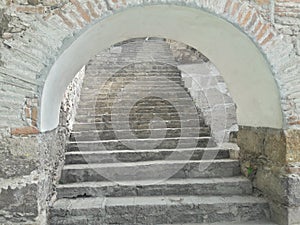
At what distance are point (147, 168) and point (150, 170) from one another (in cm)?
4

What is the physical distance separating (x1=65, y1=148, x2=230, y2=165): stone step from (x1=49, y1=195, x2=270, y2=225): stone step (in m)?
0.74

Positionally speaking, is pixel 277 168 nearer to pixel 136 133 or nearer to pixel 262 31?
pixel 262 31

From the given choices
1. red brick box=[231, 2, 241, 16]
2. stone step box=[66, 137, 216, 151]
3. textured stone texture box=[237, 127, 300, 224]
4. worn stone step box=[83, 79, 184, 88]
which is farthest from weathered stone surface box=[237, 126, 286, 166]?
worn stone step box=[83, 79, 184, 88]

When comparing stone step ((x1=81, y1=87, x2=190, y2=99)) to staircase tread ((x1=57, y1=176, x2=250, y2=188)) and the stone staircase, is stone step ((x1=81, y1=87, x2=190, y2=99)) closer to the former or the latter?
the stone staircase

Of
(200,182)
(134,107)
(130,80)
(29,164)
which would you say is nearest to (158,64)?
(130,80)

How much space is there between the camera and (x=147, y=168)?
3.51 meters

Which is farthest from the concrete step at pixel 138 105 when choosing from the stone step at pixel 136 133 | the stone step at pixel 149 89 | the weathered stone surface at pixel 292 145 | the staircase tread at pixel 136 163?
the weathered stone surface at pixel 292 145

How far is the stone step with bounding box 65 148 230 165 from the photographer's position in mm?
3713

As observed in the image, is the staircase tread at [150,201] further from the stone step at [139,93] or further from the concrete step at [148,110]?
the stone step at [139,93]

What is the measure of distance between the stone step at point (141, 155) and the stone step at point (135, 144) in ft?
0.50

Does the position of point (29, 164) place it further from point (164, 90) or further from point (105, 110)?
point (164, 90)

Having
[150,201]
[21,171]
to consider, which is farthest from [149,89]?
[21,171]

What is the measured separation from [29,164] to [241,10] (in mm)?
1877

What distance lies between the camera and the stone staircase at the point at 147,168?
294cm
